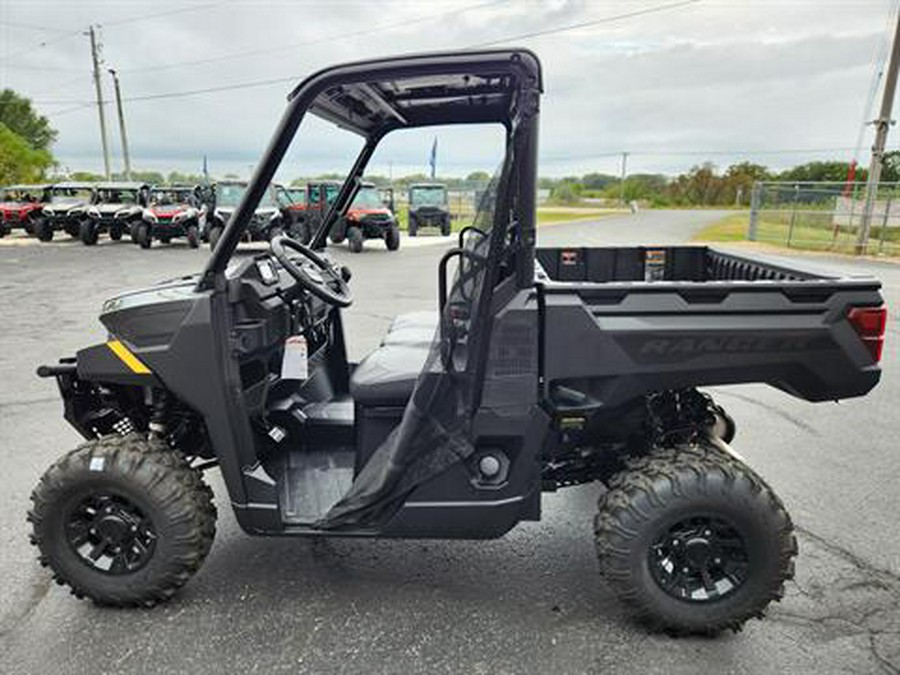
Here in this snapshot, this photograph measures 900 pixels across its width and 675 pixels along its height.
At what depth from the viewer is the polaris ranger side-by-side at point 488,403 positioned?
2186 mm

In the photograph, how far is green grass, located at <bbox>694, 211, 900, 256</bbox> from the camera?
54.7 feet

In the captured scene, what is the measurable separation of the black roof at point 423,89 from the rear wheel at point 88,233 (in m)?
19.1

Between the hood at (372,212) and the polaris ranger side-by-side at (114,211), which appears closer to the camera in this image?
the hood at (372,212)

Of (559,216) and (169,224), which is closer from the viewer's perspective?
(169,224)

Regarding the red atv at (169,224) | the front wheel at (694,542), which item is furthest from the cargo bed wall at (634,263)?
the red atv at (169,224)

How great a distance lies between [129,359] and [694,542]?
2.19 m

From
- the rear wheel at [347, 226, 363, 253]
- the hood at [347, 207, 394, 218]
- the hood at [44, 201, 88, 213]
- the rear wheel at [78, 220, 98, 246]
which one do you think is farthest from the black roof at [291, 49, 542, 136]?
the hood at [44, 201, 88, 213]

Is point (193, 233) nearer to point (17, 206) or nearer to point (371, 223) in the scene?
point (371, 223)

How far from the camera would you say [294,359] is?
105 inches

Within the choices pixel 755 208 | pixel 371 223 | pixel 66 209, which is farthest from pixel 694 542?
pixel 66 209

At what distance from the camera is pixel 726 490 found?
2.26 m

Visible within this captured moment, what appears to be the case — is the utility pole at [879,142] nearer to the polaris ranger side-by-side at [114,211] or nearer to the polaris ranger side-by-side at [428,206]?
the polaris ranger side-by-side at [428,206]

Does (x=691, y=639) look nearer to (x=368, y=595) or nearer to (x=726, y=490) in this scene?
(x=726, y=490)

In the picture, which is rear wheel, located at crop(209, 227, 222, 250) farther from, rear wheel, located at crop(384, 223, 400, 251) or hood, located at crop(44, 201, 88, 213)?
hood, located at crop(44, 201, 88, 213)
